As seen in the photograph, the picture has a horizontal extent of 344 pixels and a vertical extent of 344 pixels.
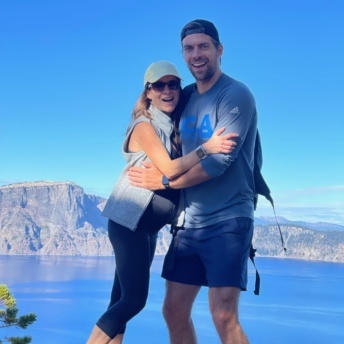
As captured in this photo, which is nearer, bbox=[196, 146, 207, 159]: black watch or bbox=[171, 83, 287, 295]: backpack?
bbox=[196, 146, 207, 159]: black watch

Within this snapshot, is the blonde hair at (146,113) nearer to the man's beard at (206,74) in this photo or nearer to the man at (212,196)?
the man at (212,196)

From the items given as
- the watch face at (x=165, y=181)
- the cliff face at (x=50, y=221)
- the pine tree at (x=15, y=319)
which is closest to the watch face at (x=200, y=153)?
the watch face at (x=165, y=181)

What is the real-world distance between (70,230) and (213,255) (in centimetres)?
15143

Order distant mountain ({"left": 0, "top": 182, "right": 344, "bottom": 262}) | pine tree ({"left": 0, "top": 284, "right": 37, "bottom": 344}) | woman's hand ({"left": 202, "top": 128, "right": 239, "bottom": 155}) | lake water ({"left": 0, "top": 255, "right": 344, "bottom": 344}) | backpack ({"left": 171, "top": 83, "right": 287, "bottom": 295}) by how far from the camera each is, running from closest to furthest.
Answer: woman's hand ({"left": 202, "top": 128, "right": 239, "bottom": 155}) → backpack ({"left": 171, "top": 83, "right": 287, "bottom": 295}) → pine tree ({"left": 0, "top": 284, "right": 37, "bottom": 344}) → lake water ({"left": 0, "top": 255, "right": 344, "bottom": 344}) → distant mountain ({"left": 0, "top": 182, "right": 344, "bottom": 262})

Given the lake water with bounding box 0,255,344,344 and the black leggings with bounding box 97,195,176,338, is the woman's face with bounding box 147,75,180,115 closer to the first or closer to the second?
the black leggings with bounding box 97,195,176,338

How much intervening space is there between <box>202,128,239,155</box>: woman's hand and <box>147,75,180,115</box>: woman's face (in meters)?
0.31

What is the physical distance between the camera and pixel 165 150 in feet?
7.08

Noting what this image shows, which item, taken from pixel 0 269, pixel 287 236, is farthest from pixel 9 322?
pixel 287 236

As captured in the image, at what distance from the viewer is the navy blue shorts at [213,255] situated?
211cm

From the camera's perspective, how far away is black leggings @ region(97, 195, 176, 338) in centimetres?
212

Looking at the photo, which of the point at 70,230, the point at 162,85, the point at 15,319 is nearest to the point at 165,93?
the point at 162,85

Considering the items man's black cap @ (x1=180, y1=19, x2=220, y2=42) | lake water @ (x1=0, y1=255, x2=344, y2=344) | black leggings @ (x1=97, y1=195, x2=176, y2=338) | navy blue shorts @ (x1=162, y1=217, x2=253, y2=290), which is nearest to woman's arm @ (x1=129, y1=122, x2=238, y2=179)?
black leggings @ (x1=97, y1=195, x2=176, y2=338)

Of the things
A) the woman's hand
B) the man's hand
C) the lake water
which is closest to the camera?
the woman's hand

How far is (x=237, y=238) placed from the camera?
213 cm
